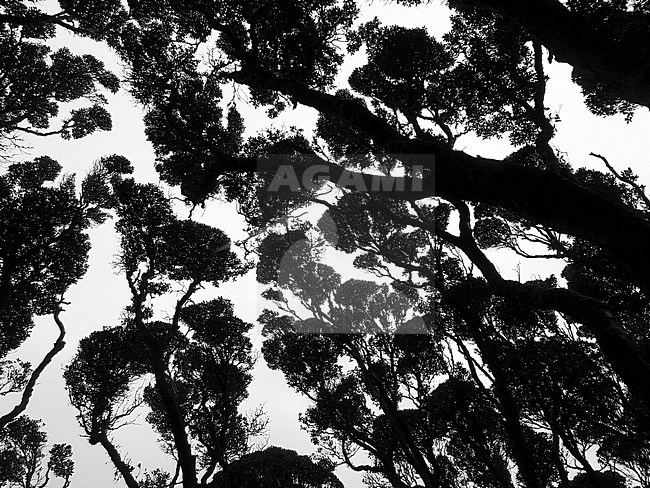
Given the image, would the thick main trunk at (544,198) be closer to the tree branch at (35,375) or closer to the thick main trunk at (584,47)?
the thick main trunk at (584,47)

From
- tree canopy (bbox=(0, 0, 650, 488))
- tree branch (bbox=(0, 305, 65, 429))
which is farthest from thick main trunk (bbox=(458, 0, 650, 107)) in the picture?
tree branch (bbox=(0, 305, 65, 429))

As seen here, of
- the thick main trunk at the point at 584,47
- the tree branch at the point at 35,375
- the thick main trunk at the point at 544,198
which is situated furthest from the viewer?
the tree branch at the point at 35,375

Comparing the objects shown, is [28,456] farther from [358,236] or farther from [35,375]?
[358,236]

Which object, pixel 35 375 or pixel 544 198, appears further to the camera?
pixel 35 375

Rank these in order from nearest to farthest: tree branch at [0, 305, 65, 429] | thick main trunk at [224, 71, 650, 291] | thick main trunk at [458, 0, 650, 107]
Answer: thick main trunk at [224, 71, 650, 291] → thick main trunk at [458, 0, 650, 107] → tree branch at [0, 305, 65, 429]

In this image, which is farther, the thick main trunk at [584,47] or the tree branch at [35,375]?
the tree branch at [35,375]

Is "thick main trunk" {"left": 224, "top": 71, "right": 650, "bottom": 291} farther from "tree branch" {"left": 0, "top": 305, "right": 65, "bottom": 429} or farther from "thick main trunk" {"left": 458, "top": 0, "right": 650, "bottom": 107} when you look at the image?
"tree branch" {"left": 0, "top": 305, "right": 65, "bottom": 429}

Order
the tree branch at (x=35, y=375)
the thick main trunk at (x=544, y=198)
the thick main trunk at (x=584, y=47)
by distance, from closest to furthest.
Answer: the thick main trunk at (x=544, y=198)
the thick main trunk at (x=584, y=47)
the tree branch at (x=35, y=375)

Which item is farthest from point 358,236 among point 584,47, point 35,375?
point 35,375

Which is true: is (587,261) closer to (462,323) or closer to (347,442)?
(462,323)

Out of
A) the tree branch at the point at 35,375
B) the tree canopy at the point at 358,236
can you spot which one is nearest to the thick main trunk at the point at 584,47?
the tree canopy at the point at 358,236

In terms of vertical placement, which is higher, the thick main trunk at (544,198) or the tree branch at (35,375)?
the tree branch at (35,375)

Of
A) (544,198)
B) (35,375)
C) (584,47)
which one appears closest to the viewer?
(544,198)

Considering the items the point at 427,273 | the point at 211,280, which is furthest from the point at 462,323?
the point at 211,280
